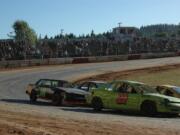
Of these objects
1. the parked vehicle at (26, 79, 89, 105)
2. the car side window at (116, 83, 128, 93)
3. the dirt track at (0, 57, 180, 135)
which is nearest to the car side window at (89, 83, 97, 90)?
the parked vehicle at (26, 79, 89, 105)

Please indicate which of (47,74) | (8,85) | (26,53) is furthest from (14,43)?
(8,85)

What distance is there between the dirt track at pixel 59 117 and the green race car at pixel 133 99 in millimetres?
445

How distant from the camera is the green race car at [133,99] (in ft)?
66.7

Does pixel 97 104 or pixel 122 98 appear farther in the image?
pixel 97 104

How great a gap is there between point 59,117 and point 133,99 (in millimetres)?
5103

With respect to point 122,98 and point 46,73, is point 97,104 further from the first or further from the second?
point 46,73

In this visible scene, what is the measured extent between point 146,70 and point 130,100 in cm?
3052

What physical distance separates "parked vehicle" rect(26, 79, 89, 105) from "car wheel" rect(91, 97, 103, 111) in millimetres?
2860

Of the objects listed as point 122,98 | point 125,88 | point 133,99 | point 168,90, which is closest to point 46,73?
point 168,90

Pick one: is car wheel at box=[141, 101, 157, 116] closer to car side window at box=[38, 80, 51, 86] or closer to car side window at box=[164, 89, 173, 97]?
car side window at box=[164, 89, 173, 97]

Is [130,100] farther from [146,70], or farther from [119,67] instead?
[119,67]

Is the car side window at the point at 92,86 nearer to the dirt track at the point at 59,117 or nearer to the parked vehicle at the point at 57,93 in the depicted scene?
the parked vehicle at the point at 57,93

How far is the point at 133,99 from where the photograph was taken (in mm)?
21062

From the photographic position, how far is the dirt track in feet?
40.3
